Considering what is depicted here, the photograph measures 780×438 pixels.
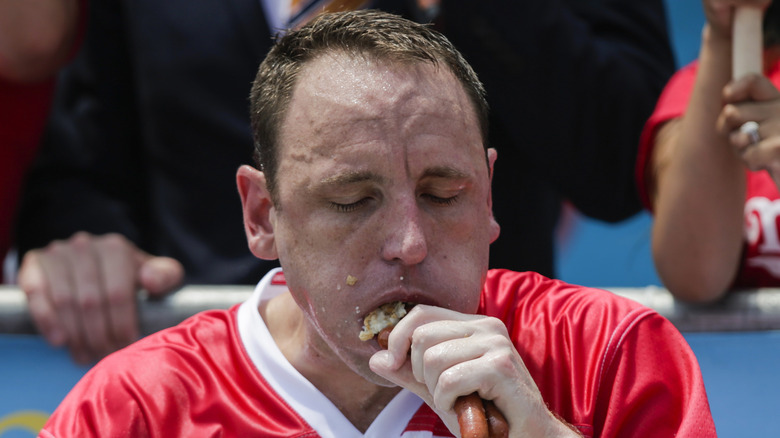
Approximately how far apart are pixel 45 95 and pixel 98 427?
1.27 meters

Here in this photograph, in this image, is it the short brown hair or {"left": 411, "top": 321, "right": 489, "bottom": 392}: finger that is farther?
the short brown hair

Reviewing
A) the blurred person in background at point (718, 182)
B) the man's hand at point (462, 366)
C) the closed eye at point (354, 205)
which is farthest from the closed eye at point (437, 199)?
the blurred person in background at point (718, 182)

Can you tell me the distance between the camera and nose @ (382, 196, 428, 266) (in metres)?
1.55

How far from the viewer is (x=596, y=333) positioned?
181 cm

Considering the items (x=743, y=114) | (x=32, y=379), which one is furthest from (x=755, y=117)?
(x=32, y=379)

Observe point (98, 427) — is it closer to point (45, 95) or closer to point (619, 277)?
point (45, 95)

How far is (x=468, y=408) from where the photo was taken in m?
1.38

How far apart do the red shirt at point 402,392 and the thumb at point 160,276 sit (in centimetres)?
37

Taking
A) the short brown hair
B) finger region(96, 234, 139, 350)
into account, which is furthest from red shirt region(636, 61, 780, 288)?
finger region(96, 234, 139, 350)

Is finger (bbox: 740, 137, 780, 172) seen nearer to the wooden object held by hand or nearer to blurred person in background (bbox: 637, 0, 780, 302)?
blurred person in background (bbox: 637, 0, 780, 302)

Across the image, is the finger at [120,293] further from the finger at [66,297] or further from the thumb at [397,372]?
the thumb at [397,372]

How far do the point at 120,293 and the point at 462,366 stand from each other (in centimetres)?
119

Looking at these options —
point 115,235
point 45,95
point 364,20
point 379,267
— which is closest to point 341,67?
point 364,20

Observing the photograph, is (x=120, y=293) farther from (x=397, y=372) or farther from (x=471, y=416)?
(x=471, y=416)
